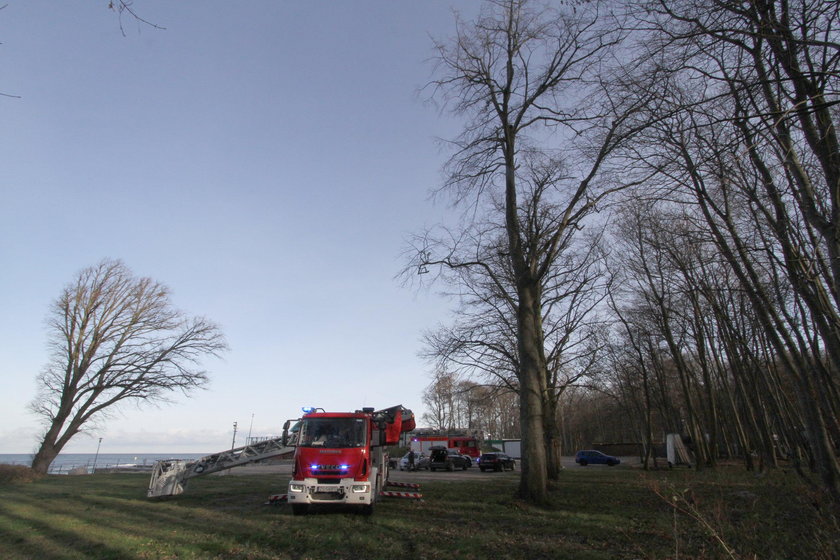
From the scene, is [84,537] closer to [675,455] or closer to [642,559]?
[642,559]

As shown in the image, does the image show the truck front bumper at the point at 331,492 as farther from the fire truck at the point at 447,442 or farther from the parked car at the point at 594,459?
the parked car at the point at 594,459

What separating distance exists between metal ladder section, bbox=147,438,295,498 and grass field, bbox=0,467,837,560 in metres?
1.02

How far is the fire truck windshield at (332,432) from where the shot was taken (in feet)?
40.2

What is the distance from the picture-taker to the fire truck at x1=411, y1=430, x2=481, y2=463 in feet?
157

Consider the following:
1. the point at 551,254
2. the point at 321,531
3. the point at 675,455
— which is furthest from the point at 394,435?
the point at 675,455

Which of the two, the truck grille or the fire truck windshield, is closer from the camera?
the truck grille

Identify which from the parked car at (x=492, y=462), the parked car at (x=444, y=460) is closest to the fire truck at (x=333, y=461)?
the parked car at (x=492, y=462)

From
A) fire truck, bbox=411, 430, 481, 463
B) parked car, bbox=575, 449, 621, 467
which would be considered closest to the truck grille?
fire truck, bbox=411, 430, 481, 463

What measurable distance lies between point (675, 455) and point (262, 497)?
34676 millimetres

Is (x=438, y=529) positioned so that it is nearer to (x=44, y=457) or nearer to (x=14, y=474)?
(x=14, y=474)

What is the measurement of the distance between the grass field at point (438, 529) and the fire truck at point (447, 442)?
34.9 m

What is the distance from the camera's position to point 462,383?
71.2 feet

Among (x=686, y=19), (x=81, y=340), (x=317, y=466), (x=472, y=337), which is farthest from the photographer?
(x=81, y=340)

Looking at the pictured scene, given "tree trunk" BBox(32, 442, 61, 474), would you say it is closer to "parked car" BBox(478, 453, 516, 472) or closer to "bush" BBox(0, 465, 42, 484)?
"bush" BBox(0, 465, 42, 484)
